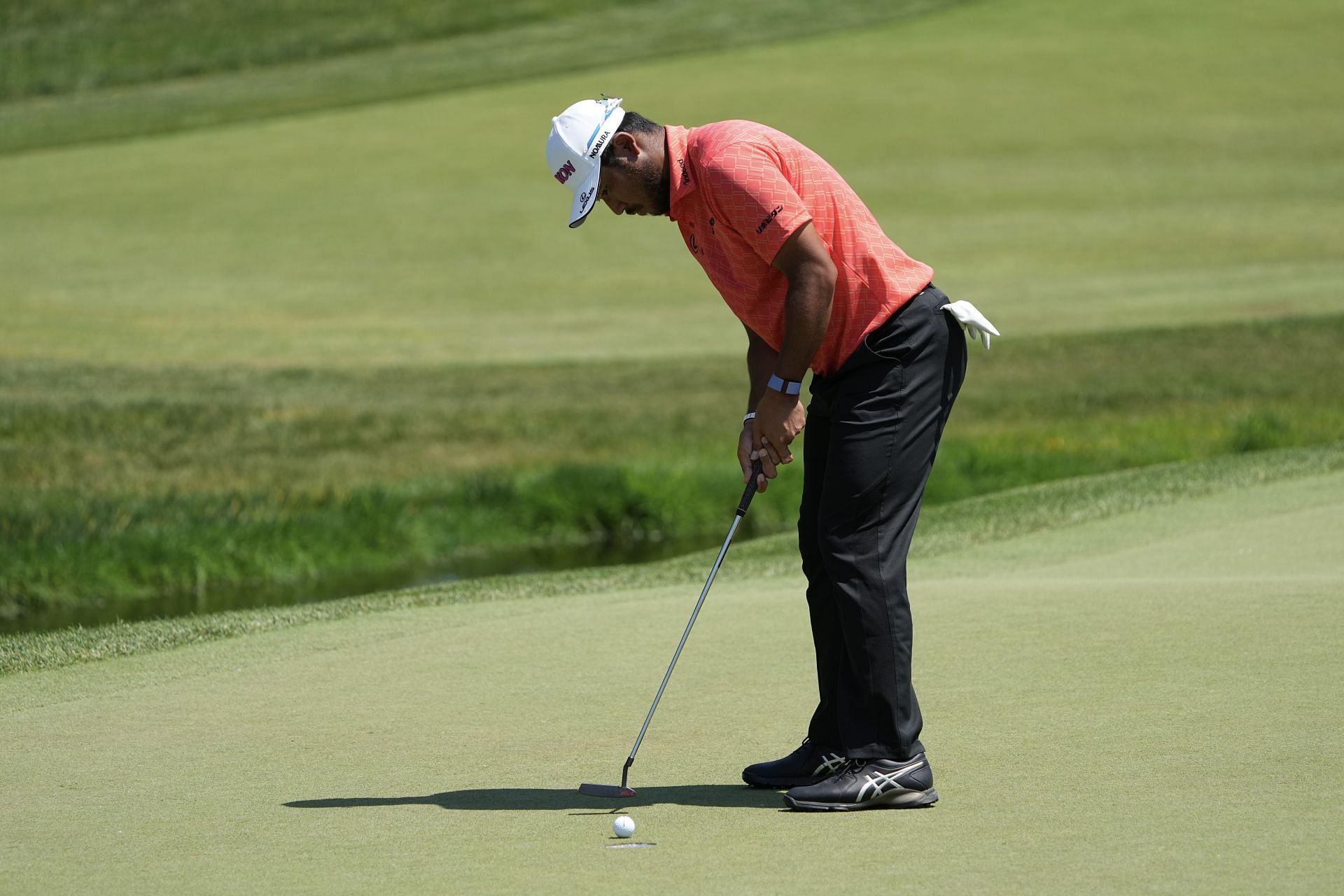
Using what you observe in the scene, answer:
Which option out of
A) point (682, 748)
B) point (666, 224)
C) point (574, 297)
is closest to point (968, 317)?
point (682, 748)

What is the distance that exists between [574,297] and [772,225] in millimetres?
20142

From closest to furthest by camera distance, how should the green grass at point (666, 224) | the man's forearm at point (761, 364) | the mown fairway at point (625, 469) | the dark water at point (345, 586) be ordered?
the mown fairway at point (625, 469)
the man's forearm at point (761, 364)
the dark water at point (345, 586)
the green grass at point (666, 224)

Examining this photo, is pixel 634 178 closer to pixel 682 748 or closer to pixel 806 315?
pixel 806 315

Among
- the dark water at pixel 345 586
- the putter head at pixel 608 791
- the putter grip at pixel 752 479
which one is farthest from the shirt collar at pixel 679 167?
the dark water at pixel 345 586

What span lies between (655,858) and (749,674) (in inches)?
83.8

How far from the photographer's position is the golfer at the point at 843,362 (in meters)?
4.44

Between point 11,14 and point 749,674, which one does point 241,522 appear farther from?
point 11,14

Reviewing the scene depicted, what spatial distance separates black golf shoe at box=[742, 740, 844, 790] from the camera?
4664mm

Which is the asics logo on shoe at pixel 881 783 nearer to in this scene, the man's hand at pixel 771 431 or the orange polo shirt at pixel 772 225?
the man's hand at pixel 771 431

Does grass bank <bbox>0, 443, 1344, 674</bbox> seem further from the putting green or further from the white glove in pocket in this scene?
the white glove in pocket

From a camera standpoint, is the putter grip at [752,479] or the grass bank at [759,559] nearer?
the putter grip at [752,479]

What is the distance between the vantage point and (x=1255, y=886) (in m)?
3.47

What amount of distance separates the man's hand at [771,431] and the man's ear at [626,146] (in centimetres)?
68

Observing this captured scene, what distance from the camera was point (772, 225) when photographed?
14.2ft
